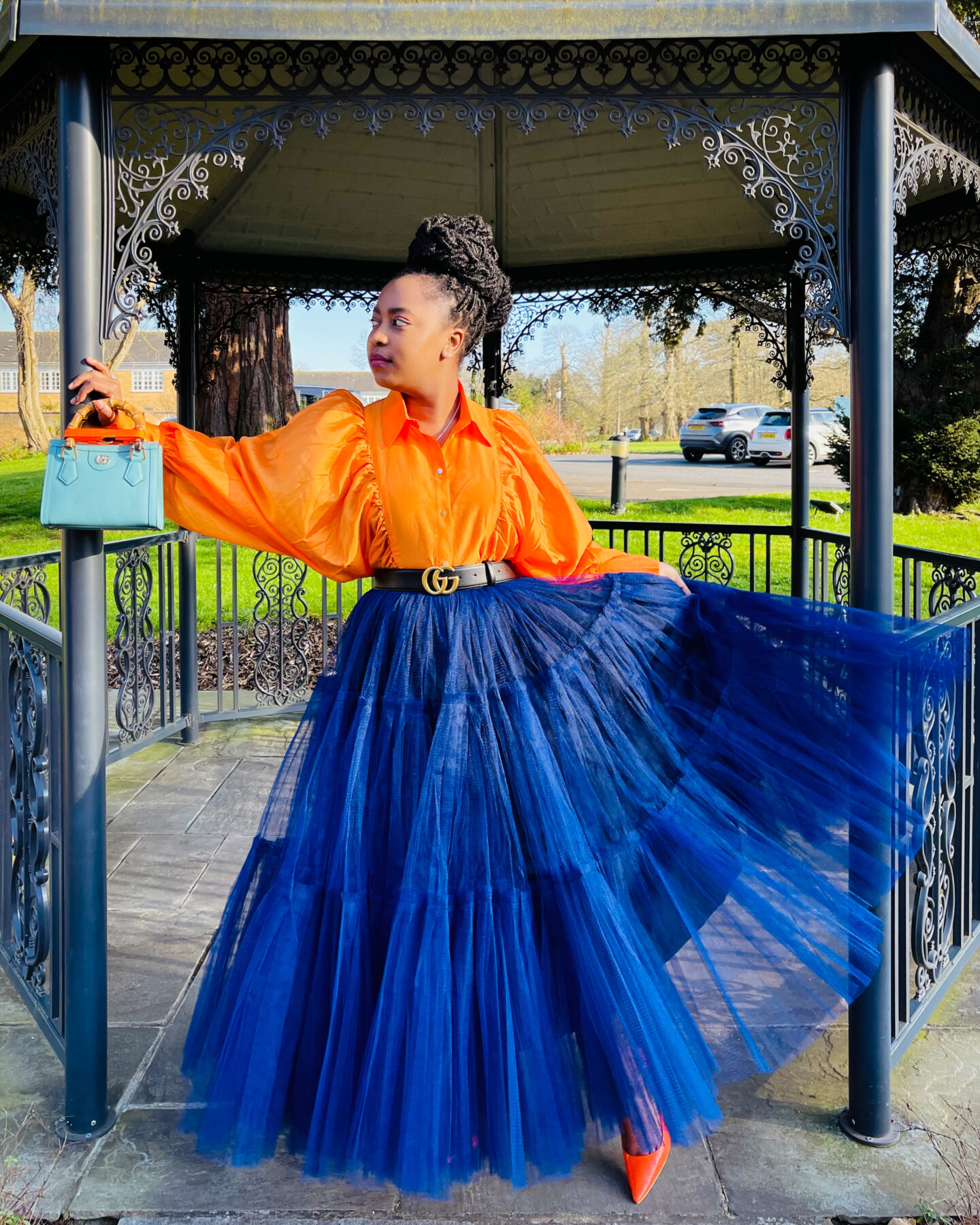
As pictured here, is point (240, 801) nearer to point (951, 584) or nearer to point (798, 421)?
point (951, 584)

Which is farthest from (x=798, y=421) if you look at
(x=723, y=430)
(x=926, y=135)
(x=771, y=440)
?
(x=723, y=430)

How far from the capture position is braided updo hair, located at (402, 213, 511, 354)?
100 inches

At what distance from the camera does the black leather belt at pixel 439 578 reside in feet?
8.26

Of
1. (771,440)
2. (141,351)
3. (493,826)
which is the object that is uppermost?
(141,351)

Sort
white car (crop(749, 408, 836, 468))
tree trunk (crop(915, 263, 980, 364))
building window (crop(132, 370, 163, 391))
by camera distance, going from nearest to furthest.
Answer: tree trunk (crop(915, 263, 980, 364)) < white car (crop(749, 408, 836, 468)) < building window (crop(132, 370, 163, 391))

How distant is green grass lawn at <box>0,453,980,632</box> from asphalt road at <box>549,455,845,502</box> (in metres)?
1.08

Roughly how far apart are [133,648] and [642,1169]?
4244mm

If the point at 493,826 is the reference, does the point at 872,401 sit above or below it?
above

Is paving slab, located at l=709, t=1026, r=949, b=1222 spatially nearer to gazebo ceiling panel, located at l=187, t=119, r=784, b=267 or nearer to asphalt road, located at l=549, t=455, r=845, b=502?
gazebo ceiling panel, located at l=187, t=119, r=784, b=267

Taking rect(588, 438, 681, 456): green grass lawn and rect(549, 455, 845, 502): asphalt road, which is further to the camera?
rect(588, 438, 681, 456): green grass lawn

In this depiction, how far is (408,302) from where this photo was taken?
2.53 metres

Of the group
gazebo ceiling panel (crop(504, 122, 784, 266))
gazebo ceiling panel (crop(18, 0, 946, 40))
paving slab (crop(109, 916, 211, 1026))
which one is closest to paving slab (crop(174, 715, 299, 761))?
paving slab (crop(109, 916, 211, 1026))

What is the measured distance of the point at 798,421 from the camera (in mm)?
5996

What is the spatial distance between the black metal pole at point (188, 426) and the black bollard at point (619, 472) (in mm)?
9950
